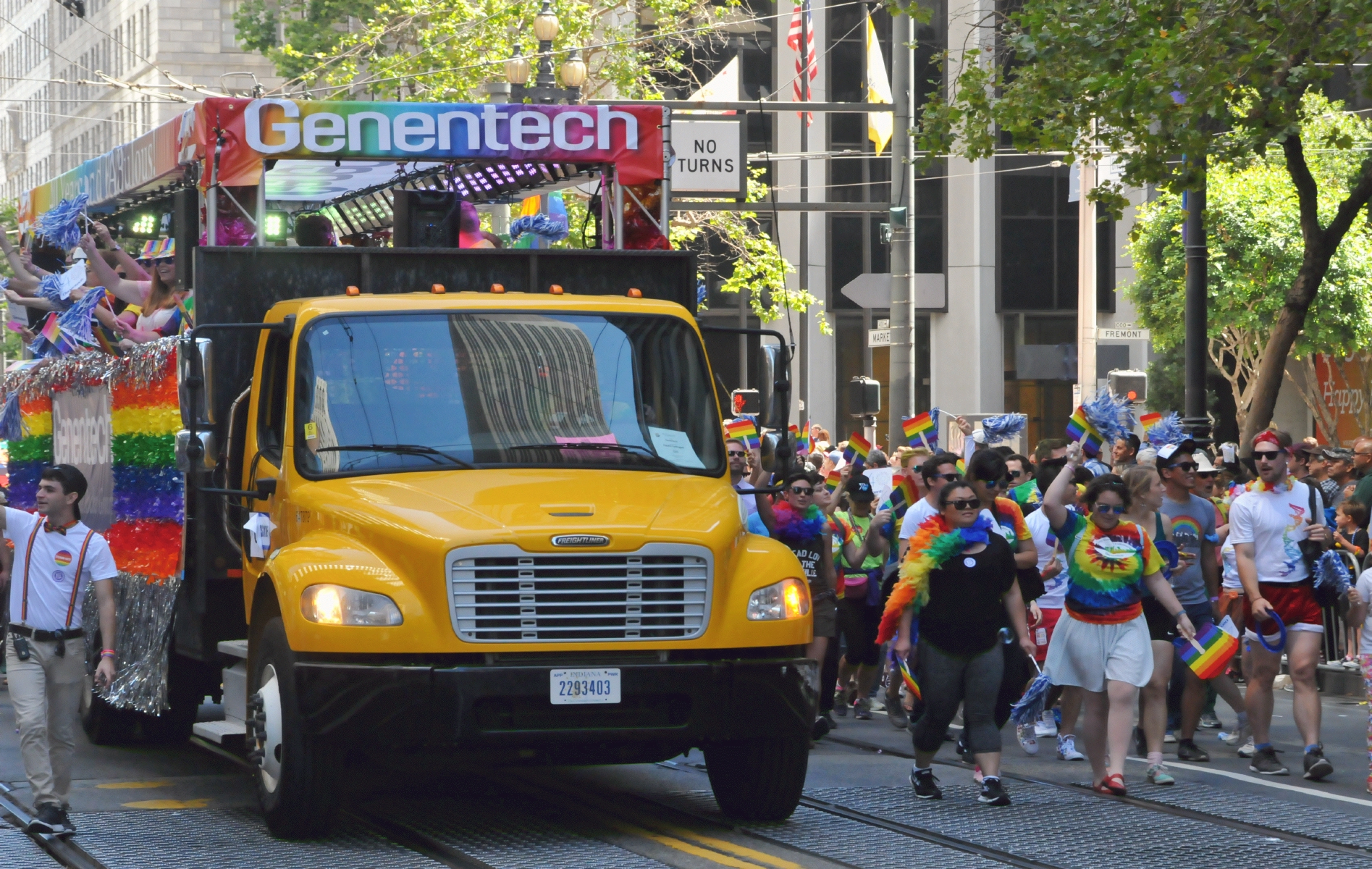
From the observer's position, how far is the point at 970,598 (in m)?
9.50

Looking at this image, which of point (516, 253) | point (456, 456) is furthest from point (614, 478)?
point (516, 253)

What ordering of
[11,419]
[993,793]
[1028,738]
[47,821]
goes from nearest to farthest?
1. [47,821]
2. [993,793]
3. [1028,738]
4. [11,419]

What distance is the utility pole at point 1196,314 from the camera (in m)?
17.8

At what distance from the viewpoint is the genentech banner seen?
1021 cm

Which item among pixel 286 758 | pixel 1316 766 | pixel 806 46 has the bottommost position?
pixel 1316 766

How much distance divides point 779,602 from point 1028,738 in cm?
345

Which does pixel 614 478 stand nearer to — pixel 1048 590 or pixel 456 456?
pixel 456 456

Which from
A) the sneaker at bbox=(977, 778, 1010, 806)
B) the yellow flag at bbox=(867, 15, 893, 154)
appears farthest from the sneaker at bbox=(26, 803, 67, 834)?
the yellow flag at bbox=(867, 15, 893, 154)

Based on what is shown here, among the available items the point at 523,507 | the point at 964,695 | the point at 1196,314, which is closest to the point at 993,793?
the point at 964,695

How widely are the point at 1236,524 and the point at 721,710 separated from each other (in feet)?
12.8

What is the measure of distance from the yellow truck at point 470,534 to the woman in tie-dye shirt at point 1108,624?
5.70ft

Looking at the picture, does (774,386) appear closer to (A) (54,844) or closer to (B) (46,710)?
(B) (46,710)

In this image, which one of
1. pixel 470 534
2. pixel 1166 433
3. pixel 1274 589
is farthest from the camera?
pixel 1166 433

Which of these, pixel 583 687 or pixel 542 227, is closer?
pixel 583 687
